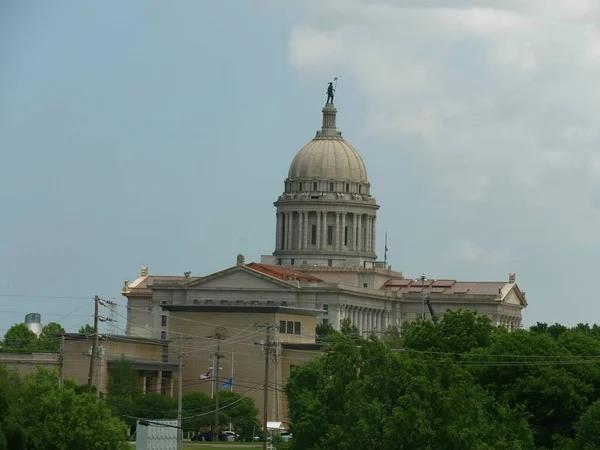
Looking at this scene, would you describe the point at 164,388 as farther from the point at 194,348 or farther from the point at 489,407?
the point at 489,407

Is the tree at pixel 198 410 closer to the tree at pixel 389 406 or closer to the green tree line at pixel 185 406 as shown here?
the green tree line at pixel 185 406

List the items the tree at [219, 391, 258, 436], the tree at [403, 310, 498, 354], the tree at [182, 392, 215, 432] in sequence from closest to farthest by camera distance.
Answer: the tree at [403, 310, 498, 354] → the tree at [182, 392, 215, 432] → the tree at [219, 391, 258, 436]

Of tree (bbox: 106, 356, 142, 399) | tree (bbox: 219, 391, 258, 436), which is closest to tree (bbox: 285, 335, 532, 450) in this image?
tree (bbox: 219, 391, 258, 436)

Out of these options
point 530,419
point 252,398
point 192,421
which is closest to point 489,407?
point 530,419

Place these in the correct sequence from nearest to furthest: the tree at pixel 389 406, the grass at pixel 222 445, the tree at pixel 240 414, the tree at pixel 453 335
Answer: the tree at pixel 389 406 → the grass at pixel 222 445 → the tree at pixel 453 335 → the tree at pixel 240 414

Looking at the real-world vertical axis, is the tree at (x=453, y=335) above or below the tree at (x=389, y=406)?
above

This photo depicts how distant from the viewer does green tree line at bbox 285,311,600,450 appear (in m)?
105

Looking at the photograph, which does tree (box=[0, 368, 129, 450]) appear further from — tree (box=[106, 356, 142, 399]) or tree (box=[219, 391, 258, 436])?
tree (box=[106, 356, 142, 399])

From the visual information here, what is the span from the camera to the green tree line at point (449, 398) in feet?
344

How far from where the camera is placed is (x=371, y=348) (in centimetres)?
11188

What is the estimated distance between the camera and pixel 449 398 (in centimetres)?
10588

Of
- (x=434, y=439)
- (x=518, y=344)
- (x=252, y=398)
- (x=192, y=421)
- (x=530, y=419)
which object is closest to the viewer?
(x=434, y=439)

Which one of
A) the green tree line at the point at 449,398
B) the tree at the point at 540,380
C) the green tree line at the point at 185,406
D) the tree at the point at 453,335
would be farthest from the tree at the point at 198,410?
the tree at the point at 540,380

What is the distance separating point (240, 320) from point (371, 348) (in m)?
67.0
